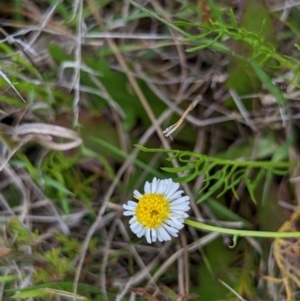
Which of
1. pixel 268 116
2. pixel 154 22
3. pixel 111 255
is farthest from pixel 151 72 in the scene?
pixel 111 255

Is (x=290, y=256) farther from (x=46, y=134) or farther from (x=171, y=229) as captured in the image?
(x=46, y=134)

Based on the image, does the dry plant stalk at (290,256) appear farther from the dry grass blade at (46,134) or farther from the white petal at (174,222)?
the dry grass blade at (46,134)

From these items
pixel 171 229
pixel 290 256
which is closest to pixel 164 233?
pixel 171 229

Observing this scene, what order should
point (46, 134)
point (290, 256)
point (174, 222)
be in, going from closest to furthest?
point (174, 222) → point (290, 256) → point (46, 134)

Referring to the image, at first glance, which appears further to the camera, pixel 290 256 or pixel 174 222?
pixel 290 256

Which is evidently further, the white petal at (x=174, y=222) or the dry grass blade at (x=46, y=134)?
the dry grass blade at (x=46, y=134)

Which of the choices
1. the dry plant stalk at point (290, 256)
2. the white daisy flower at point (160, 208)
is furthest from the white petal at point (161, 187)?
the dry plant stalk at point (290, 256)

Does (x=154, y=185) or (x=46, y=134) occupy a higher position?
(x=46, y=134)

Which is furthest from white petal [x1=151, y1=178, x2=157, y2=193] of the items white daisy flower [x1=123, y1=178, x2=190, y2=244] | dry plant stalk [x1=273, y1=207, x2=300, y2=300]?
dry plant stalk [x1=273, y1=207, x2=300, y2=300]

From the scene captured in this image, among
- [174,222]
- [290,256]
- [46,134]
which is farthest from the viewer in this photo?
[46,134]
